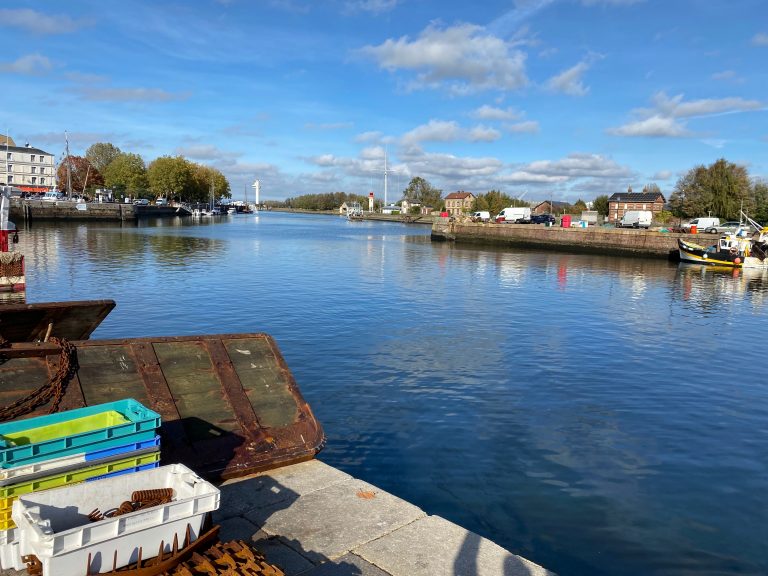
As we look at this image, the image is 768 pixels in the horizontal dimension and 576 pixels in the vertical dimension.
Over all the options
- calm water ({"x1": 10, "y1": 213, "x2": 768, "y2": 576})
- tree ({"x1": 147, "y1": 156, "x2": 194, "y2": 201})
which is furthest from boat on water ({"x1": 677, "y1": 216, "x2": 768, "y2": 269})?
tree ({"x1": 147, "y1": 156, "x2": 194, "y2": 201})

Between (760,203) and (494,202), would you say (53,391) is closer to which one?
(760,203)

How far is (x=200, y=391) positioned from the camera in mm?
7781

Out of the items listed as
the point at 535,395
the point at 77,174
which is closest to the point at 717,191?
the point at 535,395

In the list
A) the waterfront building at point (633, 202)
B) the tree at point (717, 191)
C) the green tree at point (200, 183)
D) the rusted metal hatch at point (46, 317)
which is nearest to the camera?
the rusted metal hatch at point (46, 317)

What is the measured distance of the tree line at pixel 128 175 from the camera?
146750mm

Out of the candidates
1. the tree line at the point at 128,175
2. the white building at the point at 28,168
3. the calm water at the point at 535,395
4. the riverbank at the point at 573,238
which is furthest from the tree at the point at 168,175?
the calm water at the point at 535,395

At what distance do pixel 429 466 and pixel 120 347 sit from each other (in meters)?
5.55

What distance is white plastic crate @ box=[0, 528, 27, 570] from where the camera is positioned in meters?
4.57

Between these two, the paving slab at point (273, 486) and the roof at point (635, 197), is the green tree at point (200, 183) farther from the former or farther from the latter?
the paving slab at point (273, 486)

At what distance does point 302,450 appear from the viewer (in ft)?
24.8

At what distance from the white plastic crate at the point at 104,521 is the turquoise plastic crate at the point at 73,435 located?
401 millimetres

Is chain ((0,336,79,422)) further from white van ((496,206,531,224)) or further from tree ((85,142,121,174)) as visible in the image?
tree ((85,142,121,174))

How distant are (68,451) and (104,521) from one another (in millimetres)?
1130

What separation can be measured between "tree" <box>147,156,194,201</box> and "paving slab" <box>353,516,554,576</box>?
157 metres
